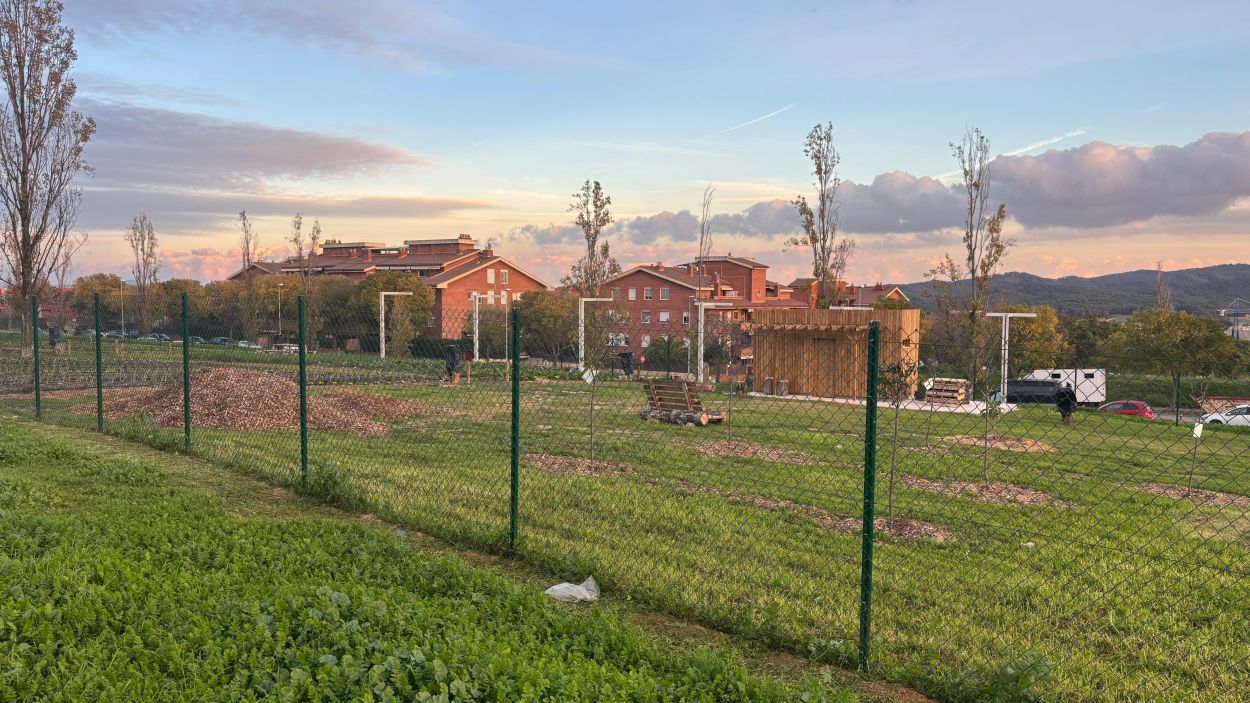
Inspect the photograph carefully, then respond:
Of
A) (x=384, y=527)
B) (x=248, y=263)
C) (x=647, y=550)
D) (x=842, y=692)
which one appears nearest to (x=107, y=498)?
(x=384, y=527)

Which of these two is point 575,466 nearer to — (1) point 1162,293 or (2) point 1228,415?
(2) point 1228,415

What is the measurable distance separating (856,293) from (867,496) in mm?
75482

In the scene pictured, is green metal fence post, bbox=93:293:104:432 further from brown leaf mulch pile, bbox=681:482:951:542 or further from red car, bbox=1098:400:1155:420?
red car, bbox=1098:400:1155:420

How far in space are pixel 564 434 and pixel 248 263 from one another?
143ft

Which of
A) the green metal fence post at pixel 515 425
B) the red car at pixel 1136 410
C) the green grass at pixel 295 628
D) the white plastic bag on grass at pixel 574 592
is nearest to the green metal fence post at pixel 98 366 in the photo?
the green grass at pixel 295 628

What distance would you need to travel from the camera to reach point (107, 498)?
299 inches

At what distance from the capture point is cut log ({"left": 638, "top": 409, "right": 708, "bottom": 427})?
1598 cm

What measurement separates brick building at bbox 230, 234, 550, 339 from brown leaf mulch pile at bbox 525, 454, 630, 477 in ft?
149

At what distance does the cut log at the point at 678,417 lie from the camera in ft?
52.4

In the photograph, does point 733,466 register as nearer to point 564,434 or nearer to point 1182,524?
point 564,434

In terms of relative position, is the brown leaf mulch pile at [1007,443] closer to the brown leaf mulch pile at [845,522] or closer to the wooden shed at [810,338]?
the brown leaf mulch pile at [845,522]

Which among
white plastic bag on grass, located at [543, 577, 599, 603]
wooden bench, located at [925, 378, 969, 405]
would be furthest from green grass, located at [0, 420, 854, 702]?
wooden bench, located at [925, 378, 969, 405]

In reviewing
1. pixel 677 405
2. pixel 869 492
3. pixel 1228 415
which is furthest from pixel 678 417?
pixel 869 492

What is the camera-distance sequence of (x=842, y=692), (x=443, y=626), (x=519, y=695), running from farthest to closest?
(x=443, y=626), (x=842, y=692), (x=519, y=695)
